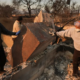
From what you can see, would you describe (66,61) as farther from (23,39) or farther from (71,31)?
(23,39)

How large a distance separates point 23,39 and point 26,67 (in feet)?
2.24

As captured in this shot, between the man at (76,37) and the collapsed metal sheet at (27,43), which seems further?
the man at (76,37)

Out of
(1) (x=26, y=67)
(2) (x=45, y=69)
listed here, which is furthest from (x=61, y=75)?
(1) (x=26, y=67)

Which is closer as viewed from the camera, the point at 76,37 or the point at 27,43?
the point at 27,43

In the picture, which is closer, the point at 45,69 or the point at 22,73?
the point at 22,73

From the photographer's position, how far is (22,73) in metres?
1.69

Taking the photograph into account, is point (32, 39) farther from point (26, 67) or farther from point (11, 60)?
point (11, 60)

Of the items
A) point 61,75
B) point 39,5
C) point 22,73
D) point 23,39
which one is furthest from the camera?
point 39,5

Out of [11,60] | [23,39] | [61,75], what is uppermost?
A: [23,39]

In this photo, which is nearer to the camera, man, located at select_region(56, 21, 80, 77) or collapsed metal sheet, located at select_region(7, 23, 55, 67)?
collapsed metal sheet, located at select_region(7, 23, 55, 67)

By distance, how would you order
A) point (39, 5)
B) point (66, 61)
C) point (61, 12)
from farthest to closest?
point (39, 5), point (61, 12), point (66, 61)

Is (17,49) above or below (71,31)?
below

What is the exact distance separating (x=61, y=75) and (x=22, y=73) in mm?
1297

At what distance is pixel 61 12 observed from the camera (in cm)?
1839
